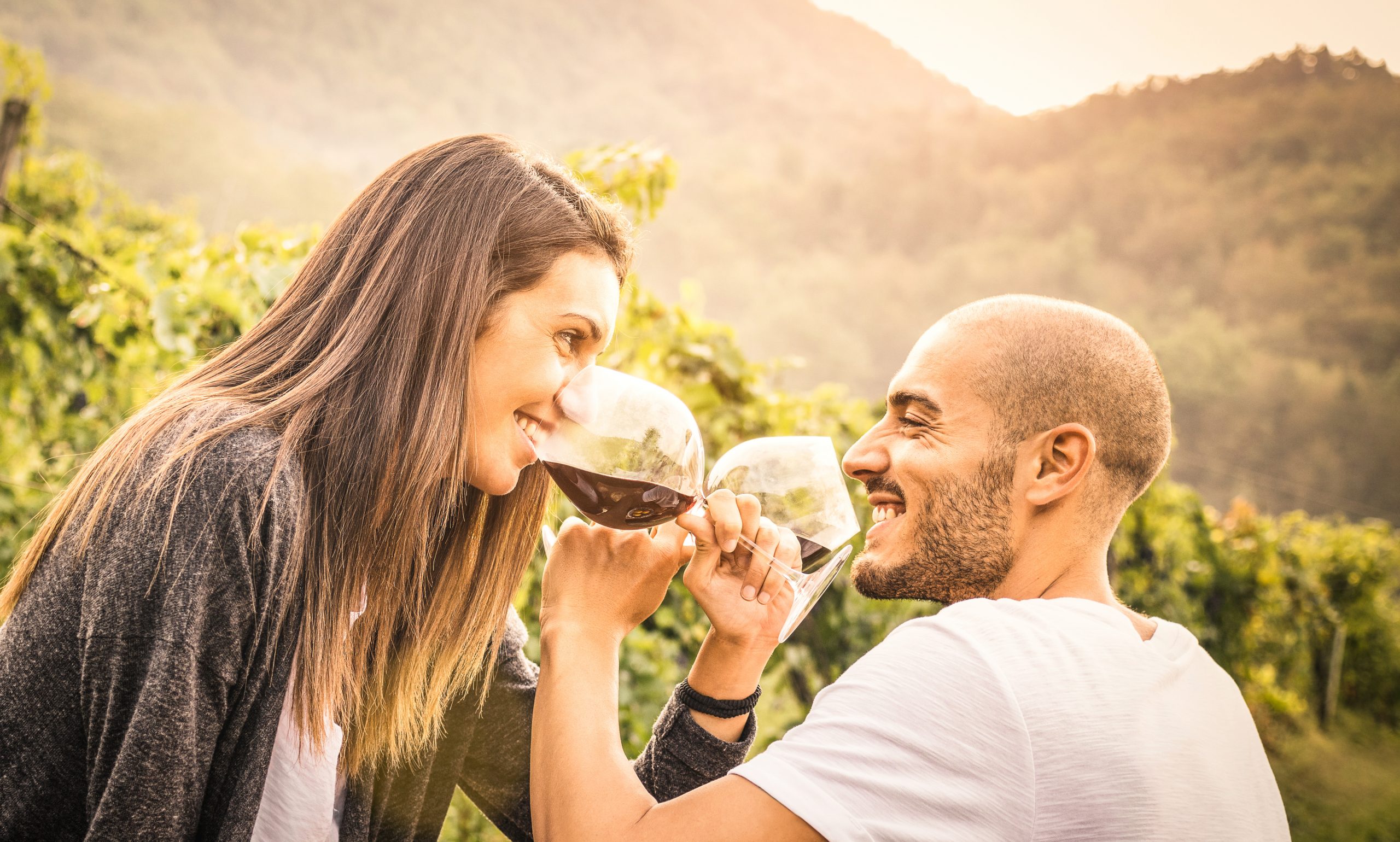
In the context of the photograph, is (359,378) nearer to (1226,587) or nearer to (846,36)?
(1226,587)

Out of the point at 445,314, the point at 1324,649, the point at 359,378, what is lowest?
the point at 1324,649

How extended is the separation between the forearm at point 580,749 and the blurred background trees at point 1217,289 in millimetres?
3596

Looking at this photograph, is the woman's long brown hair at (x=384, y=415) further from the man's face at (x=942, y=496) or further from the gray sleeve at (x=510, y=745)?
the man's face at (x=942, y=496)

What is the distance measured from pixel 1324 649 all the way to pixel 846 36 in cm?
1505

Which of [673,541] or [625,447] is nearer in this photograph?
[625,447]

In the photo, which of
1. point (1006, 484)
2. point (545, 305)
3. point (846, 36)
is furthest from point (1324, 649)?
point (846, 36)

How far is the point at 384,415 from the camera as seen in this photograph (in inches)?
56.2

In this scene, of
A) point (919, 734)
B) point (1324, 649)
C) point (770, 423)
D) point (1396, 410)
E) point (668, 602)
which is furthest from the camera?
point (1396, 410)

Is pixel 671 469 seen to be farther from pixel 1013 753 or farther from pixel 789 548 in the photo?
pixel 1013 753

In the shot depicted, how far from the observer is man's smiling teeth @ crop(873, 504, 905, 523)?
1729 mm

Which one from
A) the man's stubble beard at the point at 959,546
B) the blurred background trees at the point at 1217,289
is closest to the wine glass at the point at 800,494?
the man's stubble beard at the point at 959,546

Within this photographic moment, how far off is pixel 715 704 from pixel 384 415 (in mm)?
843

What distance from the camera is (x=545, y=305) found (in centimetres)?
161

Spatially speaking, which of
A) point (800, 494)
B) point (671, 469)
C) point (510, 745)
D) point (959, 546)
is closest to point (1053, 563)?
point (959, 546)
